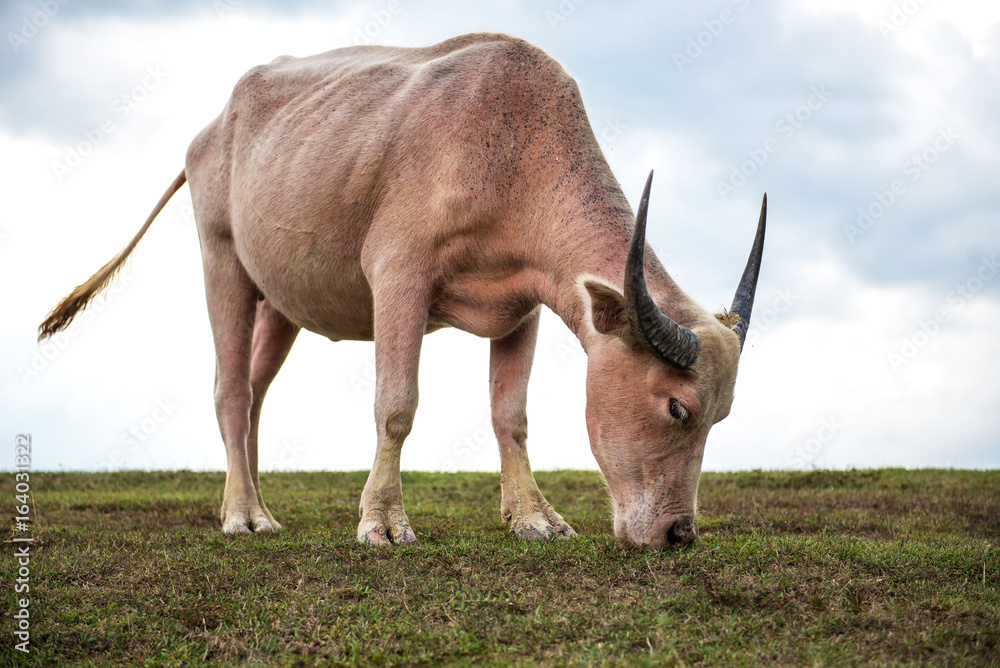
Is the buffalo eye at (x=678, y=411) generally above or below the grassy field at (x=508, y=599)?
above

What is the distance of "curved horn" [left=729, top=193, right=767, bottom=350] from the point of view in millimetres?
5562

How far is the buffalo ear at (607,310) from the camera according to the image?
4762mm

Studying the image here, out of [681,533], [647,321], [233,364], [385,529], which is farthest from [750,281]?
[233,364]

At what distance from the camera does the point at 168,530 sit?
7.11 metres

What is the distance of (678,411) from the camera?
4883 mm

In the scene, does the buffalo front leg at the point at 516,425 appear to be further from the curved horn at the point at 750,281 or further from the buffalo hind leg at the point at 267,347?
the buffalo hind leg at the point at 267,347

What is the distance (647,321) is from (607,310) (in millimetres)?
318

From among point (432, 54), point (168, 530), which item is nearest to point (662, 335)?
point (432, 54)

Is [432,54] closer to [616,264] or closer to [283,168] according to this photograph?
[283,168]

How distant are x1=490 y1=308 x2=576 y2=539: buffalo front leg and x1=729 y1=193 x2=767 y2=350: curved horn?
1.70 meters

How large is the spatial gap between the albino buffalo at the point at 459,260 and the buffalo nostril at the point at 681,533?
0.01 meters

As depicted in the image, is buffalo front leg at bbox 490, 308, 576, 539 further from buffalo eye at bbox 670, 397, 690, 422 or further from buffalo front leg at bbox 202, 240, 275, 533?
buffalo front leg at bbox 202, 240, 275, 533

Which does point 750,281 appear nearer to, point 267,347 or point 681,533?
point 681,533

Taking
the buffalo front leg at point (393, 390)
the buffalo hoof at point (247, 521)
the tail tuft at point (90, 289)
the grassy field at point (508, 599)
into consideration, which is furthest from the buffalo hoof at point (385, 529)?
the tail tuft at point (90, 289)
